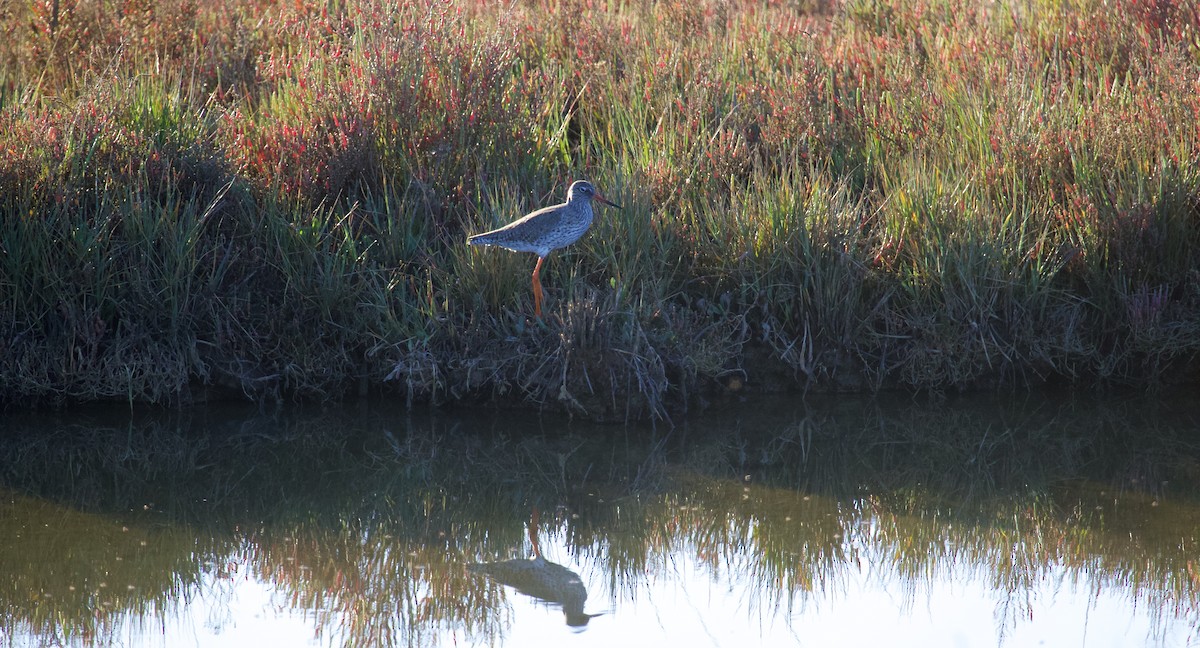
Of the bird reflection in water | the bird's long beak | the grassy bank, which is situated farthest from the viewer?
the bird's long beak

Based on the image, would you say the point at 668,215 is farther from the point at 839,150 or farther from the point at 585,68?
the point at 585,68

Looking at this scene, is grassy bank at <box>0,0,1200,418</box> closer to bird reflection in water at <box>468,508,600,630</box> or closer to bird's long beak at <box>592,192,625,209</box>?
bird's long beak at <box>592,192,625,209</box>

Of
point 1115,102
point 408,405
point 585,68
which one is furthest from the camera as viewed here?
point 585,68

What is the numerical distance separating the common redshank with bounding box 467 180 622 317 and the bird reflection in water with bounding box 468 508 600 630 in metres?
1.75

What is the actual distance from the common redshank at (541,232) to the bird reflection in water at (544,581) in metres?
1.75

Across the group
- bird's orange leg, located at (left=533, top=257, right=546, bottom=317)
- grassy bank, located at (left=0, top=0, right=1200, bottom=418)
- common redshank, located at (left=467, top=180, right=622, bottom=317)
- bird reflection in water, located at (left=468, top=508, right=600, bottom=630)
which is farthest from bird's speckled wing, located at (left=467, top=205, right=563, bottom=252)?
bird reflection in water, located at (left=468, top=508, right=600, bottom=630)

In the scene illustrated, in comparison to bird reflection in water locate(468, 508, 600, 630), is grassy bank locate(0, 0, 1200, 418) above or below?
above

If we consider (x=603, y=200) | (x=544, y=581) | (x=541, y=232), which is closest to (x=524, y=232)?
(x=541, y=232)

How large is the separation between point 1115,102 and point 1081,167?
0.90 m

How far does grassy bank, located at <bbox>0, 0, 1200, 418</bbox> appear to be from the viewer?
642 cm

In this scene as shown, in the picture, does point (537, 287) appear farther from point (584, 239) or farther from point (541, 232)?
point (584, 239)

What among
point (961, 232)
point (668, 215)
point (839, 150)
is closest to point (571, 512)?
point (668, 215)

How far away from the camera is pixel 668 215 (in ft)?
23.0

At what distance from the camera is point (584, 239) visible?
686cm
